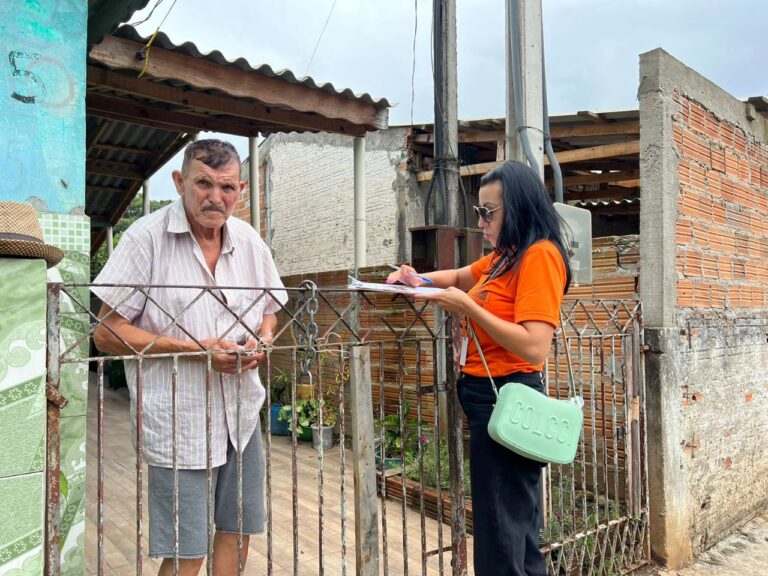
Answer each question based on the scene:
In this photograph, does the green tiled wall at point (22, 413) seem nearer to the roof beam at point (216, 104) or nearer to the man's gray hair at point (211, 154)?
the man's gray hair at point (211, 154)

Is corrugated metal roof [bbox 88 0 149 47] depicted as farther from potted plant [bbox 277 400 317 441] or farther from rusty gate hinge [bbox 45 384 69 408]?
potted plant [bbox 277 400 317 441]

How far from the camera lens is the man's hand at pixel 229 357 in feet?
6.24

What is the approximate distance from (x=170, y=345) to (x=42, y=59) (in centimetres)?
145

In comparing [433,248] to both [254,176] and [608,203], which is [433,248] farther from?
[608,203]

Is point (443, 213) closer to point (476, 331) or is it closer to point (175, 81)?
point (175, 81)

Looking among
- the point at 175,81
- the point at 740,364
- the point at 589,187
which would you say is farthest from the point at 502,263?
the point at 589,187

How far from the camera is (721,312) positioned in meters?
4.43

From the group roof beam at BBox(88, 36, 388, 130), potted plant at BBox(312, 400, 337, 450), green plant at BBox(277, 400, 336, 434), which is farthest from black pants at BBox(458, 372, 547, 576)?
green plant at BBox(277, 400, 336, 434)

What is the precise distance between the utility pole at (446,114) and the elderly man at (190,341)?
8.73ft

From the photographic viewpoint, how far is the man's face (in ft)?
6.48

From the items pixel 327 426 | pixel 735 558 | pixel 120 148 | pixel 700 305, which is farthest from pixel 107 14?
pixel 735 558

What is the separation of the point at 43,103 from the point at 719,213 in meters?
4.42

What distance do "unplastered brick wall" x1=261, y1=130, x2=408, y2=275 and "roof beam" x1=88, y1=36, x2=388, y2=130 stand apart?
239cm

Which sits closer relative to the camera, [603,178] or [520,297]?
[520,297]
